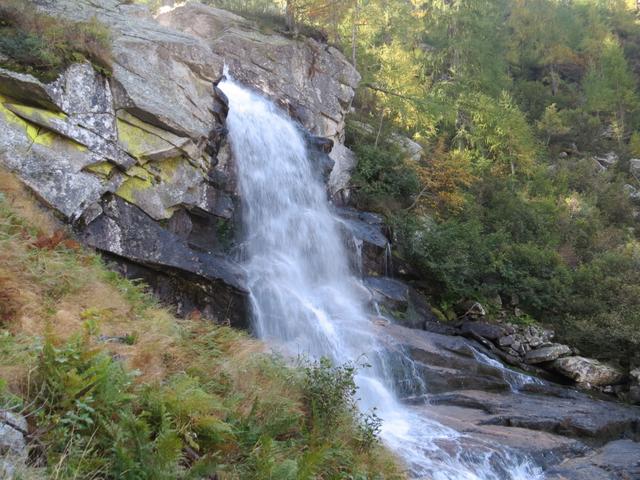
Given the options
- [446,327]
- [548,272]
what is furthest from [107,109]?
[548,272]

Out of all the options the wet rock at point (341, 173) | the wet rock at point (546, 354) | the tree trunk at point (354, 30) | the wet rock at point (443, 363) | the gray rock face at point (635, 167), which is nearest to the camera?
the wet rock at point (443, 363)

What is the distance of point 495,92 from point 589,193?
9.26m

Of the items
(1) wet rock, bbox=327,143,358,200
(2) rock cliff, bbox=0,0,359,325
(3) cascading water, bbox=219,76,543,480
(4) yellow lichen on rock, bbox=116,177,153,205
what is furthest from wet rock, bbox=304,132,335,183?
(4) yellow lichen on rock, bbox=116,177,153,205

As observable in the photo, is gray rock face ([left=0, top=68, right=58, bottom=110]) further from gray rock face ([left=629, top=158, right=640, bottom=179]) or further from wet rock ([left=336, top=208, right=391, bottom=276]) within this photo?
gray rock face ([left=629, top=158, right=640, bottom=179])

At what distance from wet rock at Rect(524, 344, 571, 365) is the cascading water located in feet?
17.6

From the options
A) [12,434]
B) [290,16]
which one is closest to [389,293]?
[290,16]

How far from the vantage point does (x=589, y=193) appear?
1025 inches

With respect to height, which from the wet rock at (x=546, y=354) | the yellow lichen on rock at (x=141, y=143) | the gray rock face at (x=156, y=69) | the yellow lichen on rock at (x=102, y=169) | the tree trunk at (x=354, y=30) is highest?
the tree trunk at (x=354, y=30)

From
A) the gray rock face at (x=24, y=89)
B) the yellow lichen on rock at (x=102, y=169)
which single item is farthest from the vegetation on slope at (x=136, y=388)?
the gray rock face at (x=24, y=89)

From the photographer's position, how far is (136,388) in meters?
4.10

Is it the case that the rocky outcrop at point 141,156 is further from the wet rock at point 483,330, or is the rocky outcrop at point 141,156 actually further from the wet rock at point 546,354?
the wet rock at point 546,354

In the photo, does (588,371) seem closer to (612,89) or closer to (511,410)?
(511,410)

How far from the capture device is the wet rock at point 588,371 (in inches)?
562

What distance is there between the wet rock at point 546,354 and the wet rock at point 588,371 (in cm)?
→ 28
